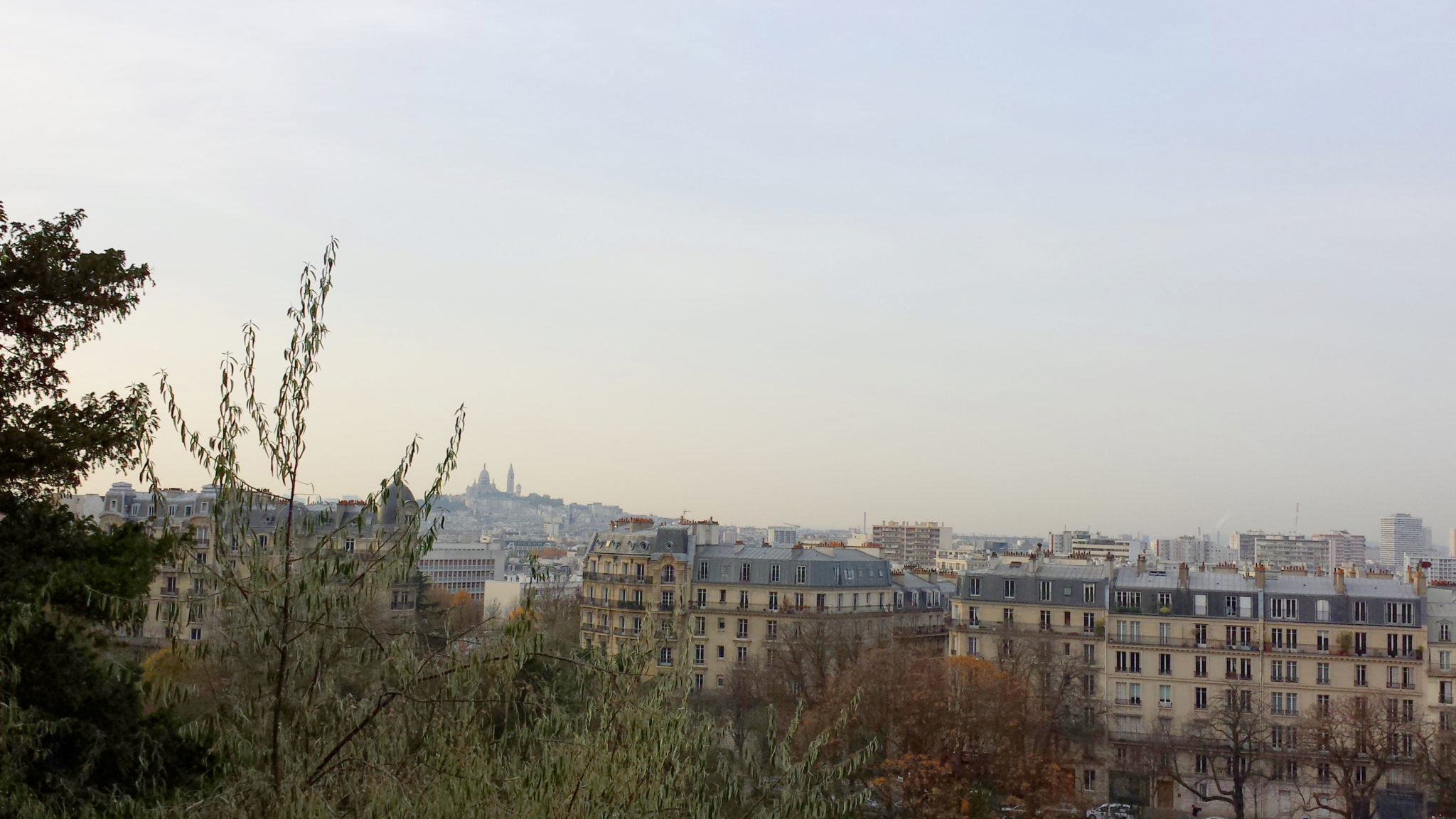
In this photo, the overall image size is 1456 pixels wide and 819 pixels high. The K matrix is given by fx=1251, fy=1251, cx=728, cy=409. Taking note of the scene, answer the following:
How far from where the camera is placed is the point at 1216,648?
47781 millimetres

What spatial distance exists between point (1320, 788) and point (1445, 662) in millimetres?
7400

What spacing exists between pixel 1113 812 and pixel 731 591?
2268 centimetres

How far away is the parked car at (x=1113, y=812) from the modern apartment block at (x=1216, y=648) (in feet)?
4.52

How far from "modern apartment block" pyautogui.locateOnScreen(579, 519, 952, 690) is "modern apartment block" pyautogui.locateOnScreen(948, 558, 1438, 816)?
8686 mm

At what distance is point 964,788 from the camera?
109ft

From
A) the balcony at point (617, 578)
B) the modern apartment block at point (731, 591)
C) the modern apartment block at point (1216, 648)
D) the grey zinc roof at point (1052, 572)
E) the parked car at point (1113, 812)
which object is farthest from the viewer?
the balcony at point (617, 578)

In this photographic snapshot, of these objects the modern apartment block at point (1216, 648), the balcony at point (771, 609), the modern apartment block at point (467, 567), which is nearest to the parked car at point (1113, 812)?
the modern apartment block at point (1216, 648)

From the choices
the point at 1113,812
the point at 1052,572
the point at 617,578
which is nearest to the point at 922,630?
the point at 1052,572

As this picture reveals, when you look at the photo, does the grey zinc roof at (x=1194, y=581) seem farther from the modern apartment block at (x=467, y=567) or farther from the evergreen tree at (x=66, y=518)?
the modern apartment block at (x=467, y=567)

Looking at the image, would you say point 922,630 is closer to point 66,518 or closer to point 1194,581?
point 1194,581

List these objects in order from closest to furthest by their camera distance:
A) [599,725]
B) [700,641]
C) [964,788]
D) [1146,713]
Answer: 1. [599,725]
2. [964,788]
3. [1146,713]
4. [700,641]

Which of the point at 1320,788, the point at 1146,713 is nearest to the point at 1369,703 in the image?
the point at 1320,788

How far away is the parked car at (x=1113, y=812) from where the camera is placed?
40.4 meters

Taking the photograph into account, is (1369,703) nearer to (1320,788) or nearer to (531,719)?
(1320,788)
